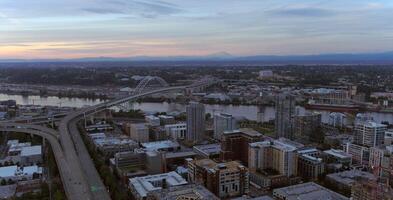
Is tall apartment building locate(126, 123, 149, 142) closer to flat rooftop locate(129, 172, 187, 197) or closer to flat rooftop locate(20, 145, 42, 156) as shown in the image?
flat rooftop locate(20, 145, 42, 156)

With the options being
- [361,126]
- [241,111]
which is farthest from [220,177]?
[241,111]

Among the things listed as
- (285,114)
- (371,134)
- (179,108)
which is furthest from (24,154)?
(179,108)

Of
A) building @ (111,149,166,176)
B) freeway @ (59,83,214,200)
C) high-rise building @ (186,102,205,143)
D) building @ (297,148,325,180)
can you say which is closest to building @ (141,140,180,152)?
high-rise building @ (186,102,205,143)

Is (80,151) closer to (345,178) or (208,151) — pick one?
(208,151)

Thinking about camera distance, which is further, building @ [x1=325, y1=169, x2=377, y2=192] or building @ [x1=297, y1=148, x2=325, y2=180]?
building @ [x1=297, y1=148, x2=325, y2=180]

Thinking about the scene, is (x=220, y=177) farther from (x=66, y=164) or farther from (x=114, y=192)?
(x=66, y=164)

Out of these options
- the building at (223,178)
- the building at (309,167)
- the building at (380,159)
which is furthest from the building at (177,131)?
the building at (380,159)
